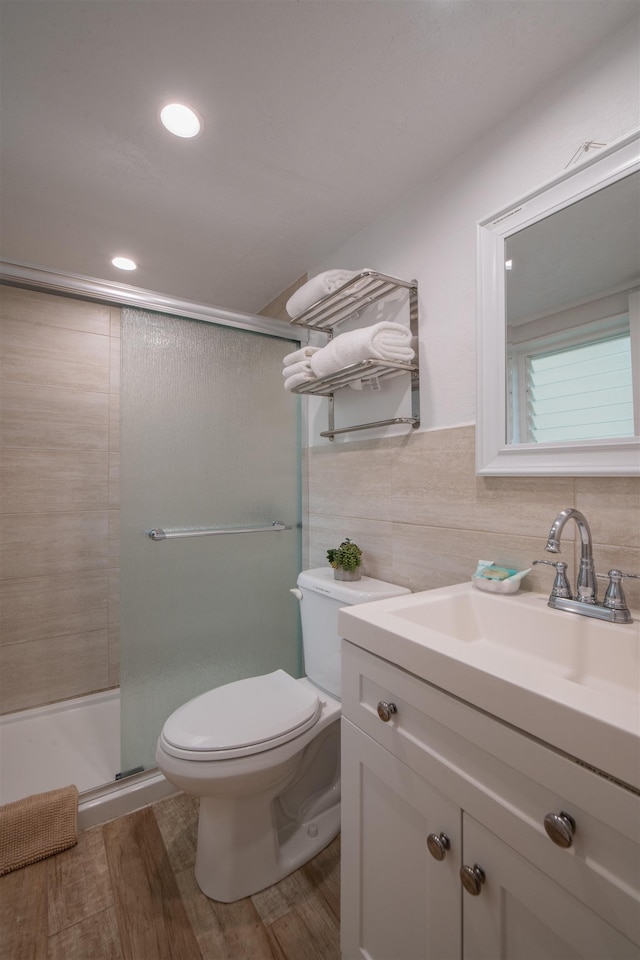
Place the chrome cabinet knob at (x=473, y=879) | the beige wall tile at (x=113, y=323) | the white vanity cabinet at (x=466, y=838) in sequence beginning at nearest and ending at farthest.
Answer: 1. the white vanity cabinet at (x=466, y=838)
2. the chrome cabinet knob at (x=473, y=879)
3. the beige wall tile at (x=113, y=323)

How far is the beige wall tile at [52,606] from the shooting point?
1.96 metres

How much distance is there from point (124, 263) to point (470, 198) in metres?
1.52

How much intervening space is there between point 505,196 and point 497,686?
4.08ft

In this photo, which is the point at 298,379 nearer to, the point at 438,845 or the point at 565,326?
the point at 565,326

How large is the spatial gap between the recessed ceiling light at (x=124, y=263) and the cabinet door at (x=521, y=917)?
2.25m

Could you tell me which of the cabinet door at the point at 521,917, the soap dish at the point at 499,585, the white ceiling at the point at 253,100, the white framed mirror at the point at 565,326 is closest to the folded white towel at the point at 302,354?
the white ceiling at the point at 253,100

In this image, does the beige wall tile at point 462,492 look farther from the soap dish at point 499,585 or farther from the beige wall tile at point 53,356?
the beige wall tile at point 53,356

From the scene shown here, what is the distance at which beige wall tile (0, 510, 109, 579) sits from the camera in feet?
6.43

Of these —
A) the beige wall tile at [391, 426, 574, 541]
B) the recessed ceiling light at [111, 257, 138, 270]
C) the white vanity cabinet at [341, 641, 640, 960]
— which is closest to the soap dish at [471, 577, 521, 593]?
the beige wall tile at [391, 426, 574, 541]

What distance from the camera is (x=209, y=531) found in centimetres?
169

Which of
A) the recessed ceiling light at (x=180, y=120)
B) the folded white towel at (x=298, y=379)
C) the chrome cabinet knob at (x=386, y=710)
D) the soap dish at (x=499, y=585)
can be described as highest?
the recessed ceiling light at (x=180, y=120)

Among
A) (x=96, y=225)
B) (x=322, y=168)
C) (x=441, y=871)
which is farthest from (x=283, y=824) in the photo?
(x=96, y=225)

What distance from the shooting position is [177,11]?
912mm

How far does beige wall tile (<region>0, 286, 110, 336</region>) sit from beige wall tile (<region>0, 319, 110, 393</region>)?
0.03m
